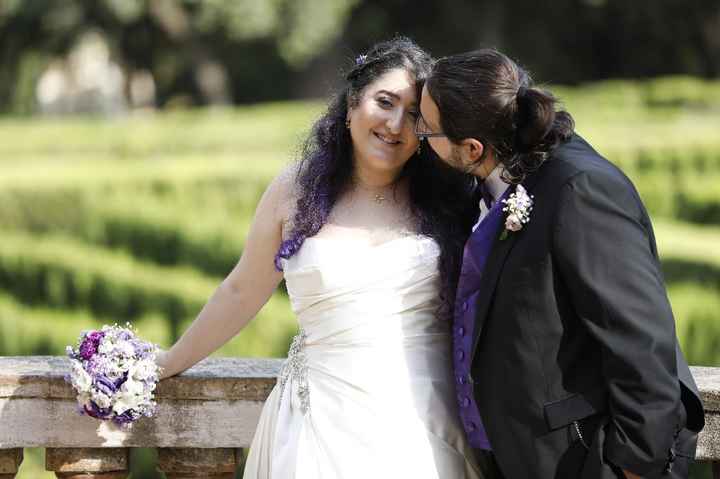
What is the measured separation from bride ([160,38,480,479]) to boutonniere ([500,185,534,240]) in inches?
17.7

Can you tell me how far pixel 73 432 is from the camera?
322cm

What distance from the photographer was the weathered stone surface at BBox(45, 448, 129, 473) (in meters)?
3.24

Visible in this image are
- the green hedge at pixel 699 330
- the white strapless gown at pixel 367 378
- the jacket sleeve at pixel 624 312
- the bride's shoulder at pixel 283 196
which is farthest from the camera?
the green hedge at pixel 699 330

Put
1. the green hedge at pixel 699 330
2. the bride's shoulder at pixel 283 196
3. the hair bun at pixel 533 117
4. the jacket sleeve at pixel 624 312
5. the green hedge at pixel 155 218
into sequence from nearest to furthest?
the jacket sleeve at pixel 624 312
the hair bun at pixel 533 117
the bride's shoulder at pixel 283 196
the green hedge at pixel 699 330
the green hedge at pixel 155 218

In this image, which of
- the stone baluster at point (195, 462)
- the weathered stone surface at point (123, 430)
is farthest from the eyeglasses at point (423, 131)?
the stone baluster at point (195, 462)

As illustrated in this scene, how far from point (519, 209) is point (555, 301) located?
234mm

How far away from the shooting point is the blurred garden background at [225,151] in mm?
7246

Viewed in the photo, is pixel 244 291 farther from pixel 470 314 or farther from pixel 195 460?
pixel 470 314

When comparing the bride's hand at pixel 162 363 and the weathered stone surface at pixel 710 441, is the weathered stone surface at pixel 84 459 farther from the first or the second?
the weathered stone surface at pixel 710 441

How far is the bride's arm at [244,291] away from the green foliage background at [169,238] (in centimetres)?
311

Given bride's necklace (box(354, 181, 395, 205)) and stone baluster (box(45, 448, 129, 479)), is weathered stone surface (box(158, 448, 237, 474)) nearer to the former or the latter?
stone baluster (box(45, 448, 129, 479))

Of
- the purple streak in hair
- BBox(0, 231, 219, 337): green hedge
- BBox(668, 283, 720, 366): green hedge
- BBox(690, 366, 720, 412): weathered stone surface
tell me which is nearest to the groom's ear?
the purple streak in hair

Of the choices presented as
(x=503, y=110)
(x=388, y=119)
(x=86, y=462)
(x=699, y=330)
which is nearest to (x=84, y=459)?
(x=86, y=462)

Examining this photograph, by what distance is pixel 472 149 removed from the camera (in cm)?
277
